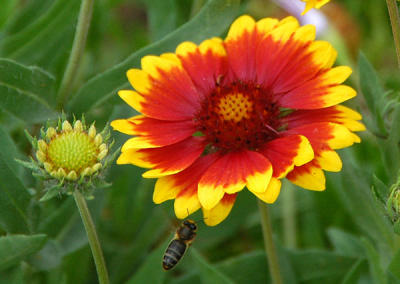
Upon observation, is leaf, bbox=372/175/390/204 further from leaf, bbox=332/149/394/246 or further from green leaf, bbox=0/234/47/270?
green leaf, bbox=0/234/47/270

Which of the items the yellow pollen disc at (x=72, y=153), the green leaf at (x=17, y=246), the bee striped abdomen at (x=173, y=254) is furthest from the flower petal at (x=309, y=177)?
the green leaf at (x=17, y=246)

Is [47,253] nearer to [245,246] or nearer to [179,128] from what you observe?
[179,128]

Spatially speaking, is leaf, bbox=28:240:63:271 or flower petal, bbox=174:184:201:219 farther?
leaf, bbox=28:240:63:271

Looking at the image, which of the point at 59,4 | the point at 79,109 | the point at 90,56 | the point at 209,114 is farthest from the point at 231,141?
the point at 90,56

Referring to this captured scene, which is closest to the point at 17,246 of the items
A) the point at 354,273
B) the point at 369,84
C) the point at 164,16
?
the point at 354,273

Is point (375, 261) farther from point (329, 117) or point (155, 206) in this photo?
point (155, 206)

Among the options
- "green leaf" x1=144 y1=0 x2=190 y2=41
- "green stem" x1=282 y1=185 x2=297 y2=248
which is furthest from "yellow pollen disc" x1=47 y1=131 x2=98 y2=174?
"green stem" x1=282 y1=185 x2=297 y2=248

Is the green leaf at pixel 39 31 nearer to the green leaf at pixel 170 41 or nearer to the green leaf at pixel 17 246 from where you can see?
the green leaf at pixel 170 41
